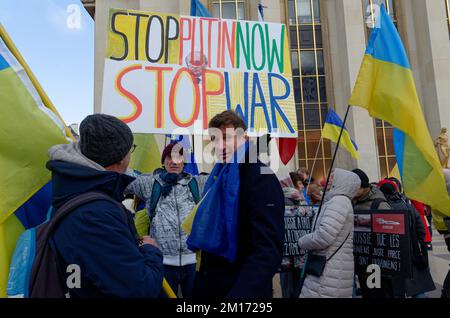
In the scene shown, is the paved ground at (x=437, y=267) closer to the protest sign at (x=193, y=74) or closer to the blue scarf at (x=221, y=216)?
the protest sign at (x=193, y=74)

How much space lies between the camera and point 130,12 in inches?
199

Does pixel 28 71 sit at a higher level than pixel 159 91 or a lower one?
lower

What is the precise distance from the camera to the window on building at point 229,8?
62.2ft

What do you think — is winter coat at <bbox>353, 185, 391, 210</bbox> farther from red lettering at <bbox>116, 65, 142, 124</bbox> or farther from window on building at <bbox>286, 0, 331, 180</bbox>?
window on building at <bbox>286, 0, 331, 180</bbox>

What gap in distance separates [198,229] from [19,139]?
1.05m

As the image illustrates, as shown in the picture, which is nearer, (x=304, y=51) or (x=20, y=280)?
(x=20, y=280)

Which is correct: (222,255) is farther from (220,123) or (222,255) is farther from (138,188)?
(138,188)

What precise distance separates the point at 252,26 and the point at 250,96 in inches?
46.0

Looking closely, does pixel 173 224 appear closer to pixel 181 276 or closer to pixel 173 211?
pixel 173 211

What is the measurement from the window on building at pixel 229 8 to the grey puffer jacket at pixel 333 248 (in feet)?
56.7

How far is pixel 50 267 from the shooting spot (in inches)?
59.7

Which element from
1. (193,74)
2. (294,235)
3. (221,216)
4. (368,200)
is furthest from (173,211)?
(368,200)

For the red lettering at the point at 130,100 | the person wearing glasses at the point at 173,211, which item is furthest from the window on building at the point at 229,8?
the person wearing glasses at the point at 173,211
